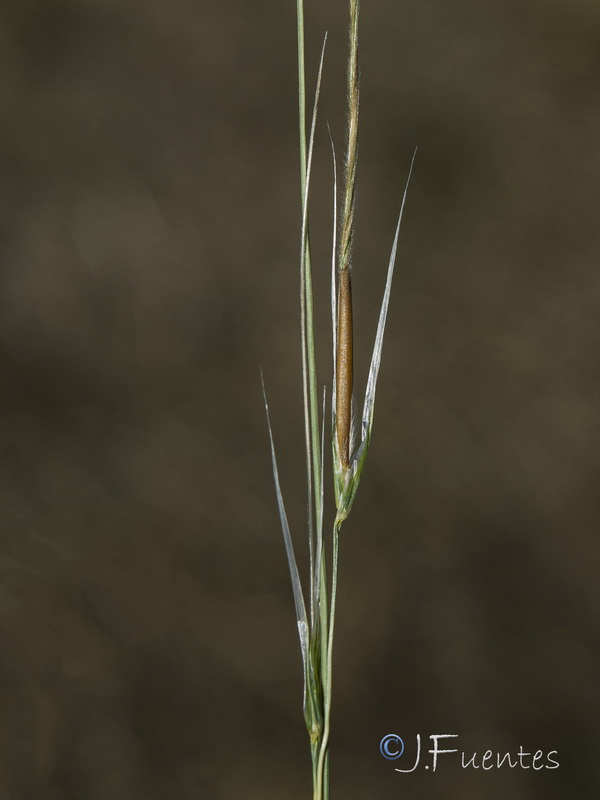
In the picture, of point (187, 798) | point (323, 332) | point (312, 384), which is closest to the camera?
point (312, 384)

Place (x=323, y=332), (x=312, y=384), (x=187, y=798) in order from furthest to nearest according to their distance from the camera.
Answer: (x=323, y=332), (x=187, y=798), (x=312, y=384)

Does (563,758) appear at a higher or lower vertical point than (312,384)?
lower

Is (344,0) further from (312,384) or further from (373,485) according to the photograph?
(312,384)

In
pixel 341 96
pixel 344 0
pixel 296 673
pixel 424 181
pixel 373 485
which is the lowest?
pixel 296 673

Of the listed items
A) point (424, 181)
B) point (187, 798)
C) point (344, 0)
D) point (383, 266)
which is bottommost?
point (187, 798)

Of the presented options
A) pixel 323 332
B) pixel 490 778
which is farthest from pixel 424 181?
pixel 490 778

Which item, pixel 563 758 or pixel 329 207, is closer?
pixel 563 758

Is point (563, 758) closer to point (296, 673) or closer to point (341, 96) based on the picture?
point (296, 673)

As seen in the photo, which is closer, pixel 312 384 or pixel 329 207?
pixel 312 384

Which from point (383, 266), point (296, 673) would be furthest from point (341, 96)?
point (296, 673)
